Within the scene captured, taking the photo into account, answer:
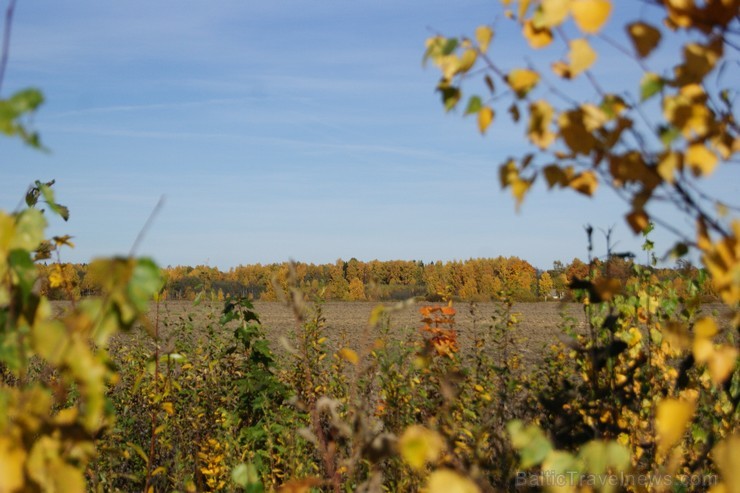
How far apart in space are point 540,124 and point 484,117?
0.50 feet

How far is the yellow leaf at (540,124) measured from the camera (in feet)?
3.80

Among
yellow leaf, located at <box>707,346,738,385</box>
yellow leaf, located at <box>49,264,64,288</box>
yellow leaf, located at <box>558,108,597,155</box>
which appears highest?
yellow leaf, located at <box>558,108,597,155</box>

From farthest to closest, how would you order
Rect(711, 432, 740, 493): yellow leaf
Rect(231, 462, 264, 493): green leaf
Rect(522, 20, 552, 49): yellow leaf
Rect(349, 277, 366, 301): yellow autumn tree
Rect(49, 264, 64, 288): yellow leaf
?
1. Rect(349, 277, 366, 301): yellow autumn tree
2. Rect(49, 264, 64, 288): yellow leaf
3. Rect(231, 462, 264, 493): green leaf
4. Rect(522, 20, 552, 49): yellow leaf
5. Rect(711, 432, 740, 493): yellow leaf

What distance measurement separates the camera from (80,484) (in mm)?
987

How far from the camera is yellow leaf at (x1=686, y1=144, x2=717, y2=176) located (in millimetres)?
1109

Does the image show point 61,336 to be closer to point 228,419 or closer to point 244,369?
point 228,419

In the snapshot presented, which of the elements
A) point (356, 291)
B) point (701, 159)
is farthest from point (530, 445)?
point (356, 291)

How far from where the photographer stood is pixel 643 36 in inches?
44.1

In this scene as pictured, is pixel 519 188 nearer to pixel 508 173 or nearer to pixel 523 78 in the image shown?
pixel 508 173

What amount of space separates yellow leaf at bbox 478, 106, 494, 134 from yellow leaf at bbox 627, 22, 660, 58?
286 mm

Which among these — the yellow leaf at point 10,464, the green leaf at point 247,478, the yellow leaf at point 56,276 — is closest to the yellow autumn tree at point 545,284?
the yellow leaf at point 56,276

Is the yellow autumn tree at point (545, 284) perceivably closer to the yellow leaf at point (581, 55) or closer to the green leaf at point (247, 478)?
the green leaf at point (247, 478)

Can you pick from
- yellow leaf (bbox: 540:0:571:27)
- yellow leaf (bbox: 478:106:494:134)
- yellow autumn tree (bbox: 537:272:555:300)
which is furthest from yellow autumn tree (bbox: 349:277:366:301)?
yellow leaf (bbox: 540:0:571:27)

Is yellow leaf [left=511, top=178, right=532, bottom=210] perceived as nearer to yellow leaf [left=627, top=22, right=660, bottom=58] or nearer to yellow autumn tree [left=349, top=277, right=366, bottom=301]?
yellow leaf [left=627, top=22, right=660, bottom=58]
